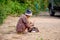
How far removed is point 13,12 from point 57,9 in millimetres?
3083

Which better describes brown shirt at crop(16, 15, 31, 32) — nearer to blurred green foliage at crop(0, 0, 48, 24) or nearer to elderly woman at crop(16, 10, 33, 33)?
elderly woman at crop(16, 10, 33, 33)

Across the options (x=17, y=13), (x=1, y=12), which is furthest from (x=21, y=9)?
(x=1, y=12)

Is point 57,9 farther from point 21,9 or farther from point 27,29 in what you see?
point 27,29

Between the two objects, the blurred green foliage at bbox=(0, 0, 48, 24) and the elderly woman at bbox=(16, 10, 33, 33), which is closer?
the elderly woman at bbox=(16, 10, 33, 33)

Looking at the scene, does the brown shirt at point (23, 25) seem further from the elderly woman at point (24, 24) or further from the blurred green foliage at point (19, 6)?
the blurred green foliage at point (19, 6)

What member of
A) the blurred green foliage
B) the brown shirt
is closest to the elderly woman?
the brown shirt

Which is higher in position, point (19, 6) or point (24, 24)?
point (24, 24)

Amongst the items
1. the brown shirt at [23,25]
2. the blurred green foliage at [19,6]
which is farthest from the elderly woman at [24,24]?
the blurred green foliage at [19,6]

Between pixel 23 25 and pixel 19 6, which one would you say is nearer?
pixel 23 25

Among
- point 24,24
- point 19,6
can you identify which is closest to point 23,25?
point 24,24

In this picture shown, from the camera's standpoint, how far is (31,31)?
990 cm

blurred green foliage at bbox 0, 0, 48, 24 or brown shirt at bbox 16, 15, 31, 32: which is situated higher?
brown shirt at bbox 16, 15, 31, 32

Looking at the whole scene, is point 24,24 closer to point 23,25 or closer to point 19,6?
point 23,25

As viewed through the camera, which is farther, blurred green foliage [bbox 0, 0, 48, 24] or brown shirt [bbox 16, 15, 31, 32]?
blurred green foliage [bbox 0, 0, 48, 24]
